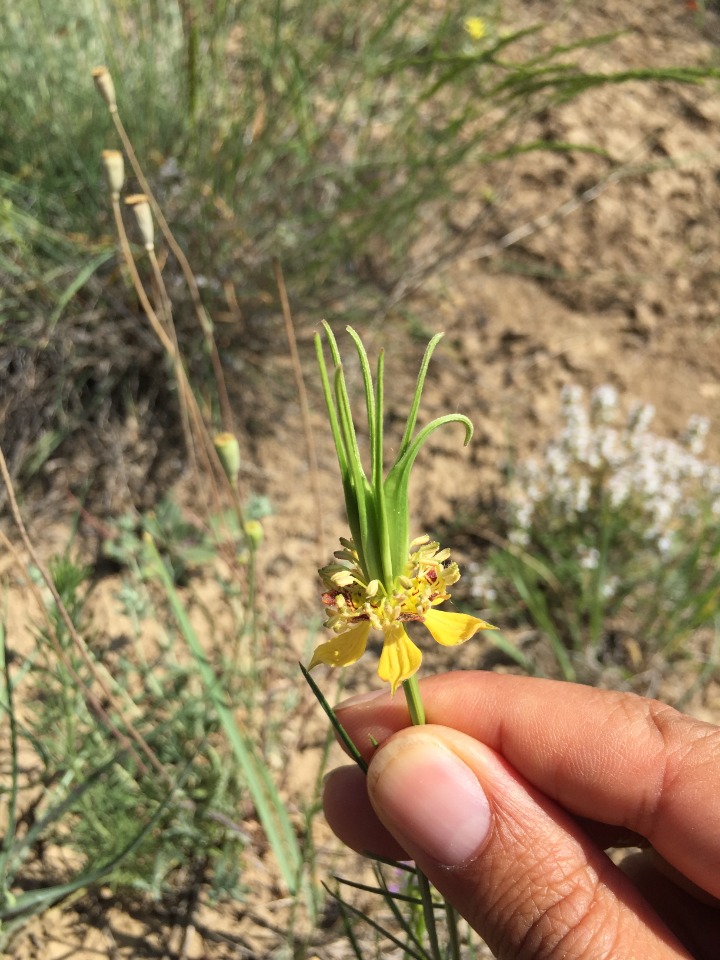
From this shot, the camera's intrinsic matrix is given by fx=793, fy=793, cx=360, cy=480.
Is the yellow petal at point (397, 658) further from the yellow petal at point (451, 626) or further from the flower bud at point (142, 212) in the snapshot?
the flower bud at point (142, 212)

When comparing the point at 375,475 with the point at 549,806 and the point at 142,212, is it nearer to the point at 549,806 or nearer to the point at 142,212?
the point at 549,806

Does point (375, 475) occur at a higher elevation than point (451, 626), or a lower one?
higher

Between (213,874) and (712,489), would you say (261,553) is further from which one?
(712,489)

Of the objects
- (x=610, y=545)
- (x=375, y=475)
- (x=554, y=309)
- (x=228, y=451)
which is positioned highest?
(x=554, y=309)

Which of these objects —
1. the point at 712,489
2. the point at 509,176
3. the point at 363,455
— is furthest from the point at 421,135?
the point at 712,489

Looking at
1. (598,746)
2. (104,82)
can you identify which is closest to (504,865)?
(598,746)

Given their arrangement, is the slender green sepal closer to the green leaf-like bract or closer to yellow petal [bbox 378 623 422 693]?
the green leaf-like bract

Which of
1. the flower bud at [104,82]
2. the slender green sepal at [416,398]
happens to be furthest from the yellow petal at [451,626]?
the flower bud at [104,82]
